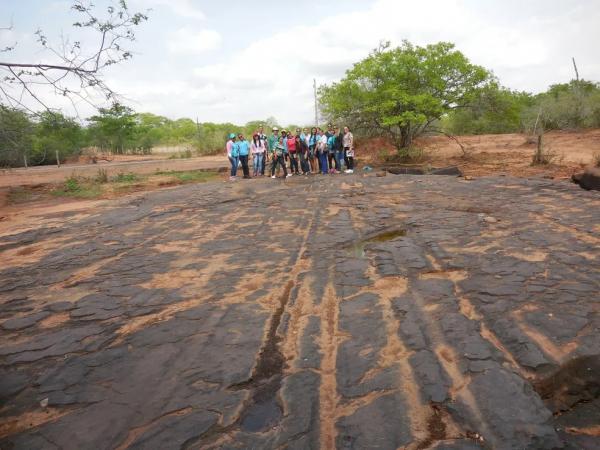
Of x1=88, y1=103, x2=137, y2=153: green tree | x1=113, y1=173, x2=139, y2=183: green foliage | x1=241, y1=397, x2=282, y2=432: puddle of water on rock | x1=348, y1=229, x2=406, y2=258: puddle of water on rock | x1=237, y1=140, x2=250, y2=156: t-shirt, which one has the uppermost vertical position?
x1=88, y1=103, x2=137, y2=153: green tree

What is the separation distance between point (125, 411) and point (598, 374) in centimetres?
303

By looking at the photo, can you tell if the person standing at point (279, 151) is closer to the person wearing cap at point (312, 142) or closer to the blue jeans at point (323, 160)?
the person wearing cap at point (312, 142)

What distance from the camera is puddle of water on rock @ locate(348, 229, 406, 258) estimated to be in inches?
204

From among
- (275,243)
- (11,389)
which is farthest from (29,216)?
(11,389)

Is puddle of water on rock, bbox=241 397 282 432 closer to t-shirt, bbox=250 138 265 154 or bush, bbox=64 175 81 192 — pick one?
t-shirt, bbox=250 138 265 154

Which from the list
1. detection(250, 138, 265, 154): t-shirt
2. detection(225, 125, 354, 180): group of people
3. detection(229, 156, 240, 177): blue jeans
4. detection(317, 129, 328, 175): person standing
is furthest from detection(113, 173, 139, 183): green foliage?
detection(317, 129, 328, 175): person standing

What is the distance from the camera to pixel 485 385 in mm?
2490

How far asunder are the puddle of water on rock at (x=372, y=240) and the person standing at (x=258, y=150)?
9.46 meters

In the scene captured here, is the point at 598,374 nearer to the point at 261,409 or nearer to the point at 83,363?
the point at 261,409

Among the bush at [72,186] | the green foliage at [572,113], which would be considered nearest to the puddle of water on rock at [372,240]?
the bush at [72,186]

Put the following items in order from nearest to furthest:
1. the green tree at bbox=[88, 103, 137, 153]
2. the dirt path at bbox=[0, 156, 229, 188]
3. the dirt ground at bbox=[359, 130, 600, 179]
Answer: the dirt ground at bbox=[359, 130, 600, 179], the dirt path at bbox=[0, 156, 229, 188], the green tree at bbox=[88, 103, 137, 153]

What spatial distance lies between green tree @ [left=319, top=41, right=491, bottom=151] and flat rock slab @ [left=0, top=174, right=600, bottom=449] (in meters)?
9.98

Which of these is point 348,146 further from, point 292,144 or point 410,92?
point 410,92

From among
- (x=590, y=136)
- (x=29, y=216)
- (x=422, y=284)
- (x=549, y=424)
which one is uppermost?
(x=590, y=136)
